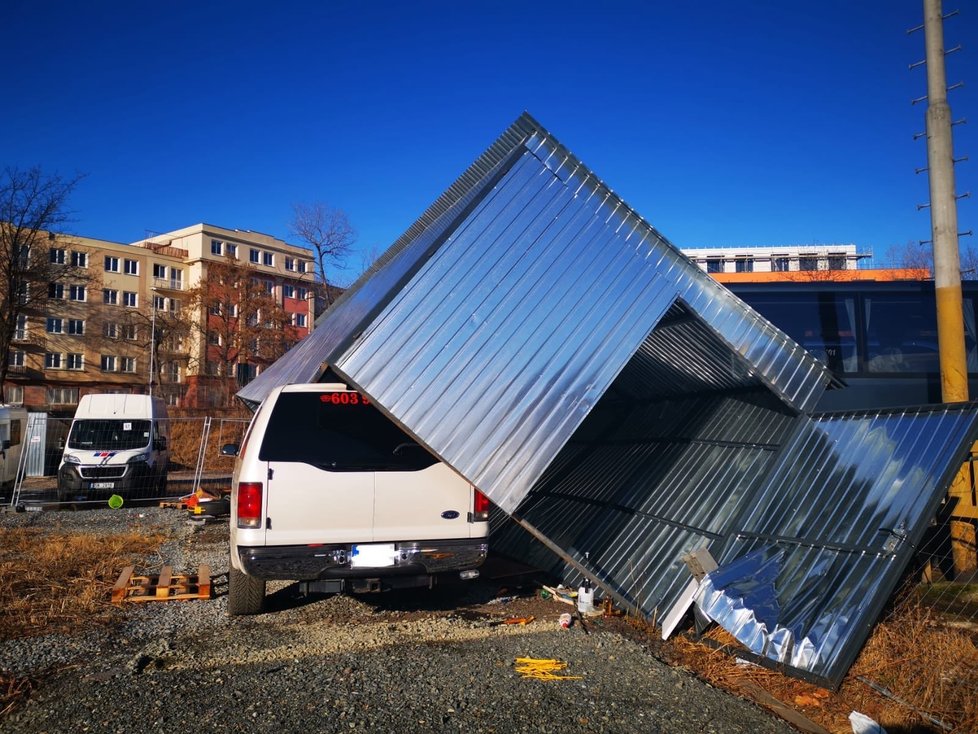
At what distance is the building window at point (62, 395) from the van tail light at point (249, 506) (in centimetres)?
5903

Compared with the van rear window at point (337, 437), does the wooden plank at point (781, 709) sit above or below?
below

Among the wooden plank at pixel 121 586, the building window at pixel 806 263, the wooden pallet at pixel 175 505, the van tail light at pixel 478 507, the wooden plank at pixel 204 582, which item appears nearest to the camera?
the van tail light at pixel 478 507

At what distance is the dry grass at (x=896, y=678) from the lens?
4336 mm

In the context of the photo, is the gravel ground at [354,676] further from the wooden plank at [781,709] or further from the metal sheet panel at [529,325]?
the metal sheet panel at [529,325]

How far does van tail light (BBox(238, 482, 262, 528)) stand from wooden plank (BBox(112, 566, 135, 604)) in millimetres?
2413

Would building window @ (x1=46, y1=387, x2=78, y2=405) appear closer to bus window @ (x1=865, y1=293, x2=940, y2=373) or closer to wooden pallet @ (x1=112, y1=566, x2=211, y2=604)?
wooden pallet @ (x1=112, y1=566, x2=211, y2=604)

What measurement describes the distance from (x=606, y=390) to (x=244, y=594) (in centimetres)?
387

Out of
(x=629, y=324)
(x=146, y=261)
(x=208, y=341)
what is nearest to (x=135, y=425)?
(x=629, y=324)

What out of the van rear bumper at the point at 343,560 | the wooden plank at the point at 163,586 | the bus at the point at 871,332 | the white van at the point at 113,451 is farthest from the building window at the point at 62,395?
the van rear bumper at the point at 343,560

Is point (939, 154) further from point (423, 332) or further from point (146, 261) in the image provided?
point (146, 261)

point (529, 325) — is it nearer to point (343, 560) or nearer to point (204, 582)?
point (343, 560)

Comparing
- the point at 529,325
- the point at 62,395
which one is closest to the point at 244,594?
the point at 529,325

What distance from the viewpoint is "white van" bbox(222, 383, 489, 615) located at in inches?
238

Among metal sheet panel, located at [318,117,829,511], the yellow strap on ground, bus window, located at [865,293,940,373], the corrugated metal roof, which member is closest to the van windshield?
the corrugated metal roof
